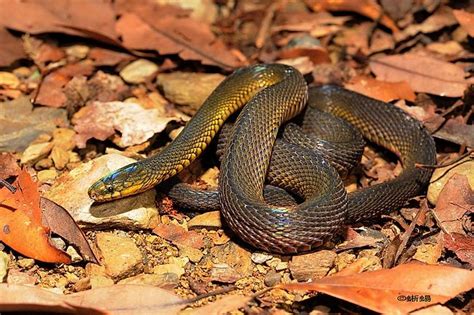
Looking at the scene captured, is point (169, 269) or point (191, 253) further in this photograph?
point (191, 253)

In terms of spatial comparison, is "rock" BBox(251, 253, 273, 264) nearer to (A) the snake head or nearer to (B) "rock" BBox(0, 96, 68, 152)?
(A) the snake head

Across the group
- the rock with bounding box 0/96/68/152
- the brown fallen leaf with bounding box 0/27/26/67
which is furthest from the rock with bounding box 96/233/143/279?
the brown fallen leaf with bounding box 0/27/26/67

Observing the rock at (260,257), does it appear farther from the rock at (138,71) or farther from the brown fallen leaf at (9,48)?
the brown fallen leaf at (9,48)

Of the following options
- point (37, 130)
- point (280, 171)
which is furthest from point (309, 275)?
point (37, 130)

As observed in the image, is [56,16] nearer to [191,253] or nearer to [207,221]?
[207,221]

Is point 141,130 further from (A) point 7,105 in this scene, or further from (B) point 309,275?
(B) point 309,275

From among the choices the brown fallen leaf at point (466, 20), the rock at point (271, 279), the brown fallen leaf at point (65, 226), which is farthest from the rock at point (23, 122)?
the brown fallen leaf at point (466, 20)

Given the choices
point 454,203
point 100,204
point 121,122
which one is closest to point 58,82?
point 121,122
